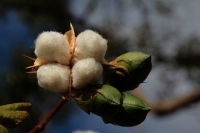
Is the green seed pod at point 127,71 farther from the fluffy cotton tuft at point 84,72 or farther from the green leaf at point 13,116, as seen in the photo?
the green leaf at point 13,116

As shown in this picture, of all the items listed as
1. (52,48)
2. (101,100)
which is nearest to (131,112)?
(101,100)

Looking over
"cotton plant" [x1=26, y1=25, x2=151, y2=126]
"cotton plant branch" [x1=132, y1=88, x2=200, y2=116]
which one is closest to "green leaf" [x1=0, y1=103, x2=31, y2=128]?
"cotton plant" [x1=26, y1=25, x2=151, y2=126]

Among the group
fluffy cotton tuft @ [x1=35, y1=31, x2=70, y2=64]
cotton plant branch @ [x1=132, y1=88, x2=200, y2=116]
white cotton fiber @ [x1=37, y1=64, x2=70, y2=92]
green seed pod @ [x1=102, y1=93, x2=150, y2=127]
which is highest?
fluffy cotton tuft @ [x1=35, y1=31, x2=70, y2=64]

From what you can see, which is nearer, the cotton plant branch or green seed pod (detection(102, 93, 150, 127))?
green seed pod (detection(102, 93, 150, 127))

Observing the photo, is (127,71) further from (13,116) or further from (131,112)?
(13,116)

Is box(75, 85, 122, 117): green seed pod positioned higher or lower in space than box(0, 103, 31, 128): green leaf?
higher

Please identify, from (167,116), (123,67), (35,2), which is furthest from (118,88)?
(35,2)

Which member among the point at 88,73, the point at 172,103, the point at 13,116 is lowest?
the point at 172,103

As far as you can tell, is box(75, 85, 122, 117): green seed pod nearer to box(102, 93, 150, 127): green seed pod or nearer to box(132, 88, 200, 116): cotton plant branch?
box(102, 93, 150, 127): green seed pod
